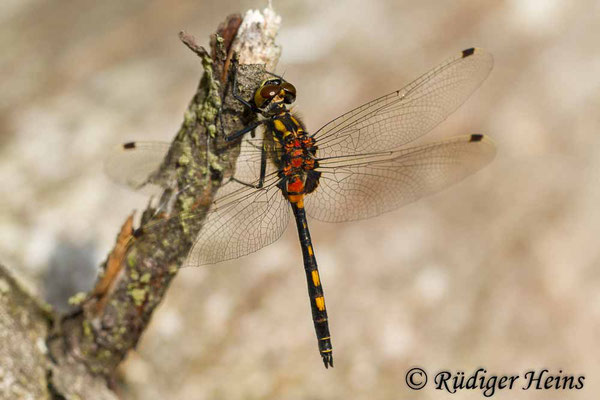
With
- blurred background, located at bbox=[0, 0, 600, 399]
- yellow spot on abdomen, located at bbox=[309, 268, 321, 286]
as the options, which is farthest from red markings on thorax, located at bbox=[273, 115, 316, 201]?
blurred background, located at bbox=[0, 0, 600, 399]

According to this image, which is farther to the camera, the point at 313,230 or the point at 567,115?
the point at 567,115

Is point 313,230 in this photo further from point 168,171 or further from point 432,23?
point 432,23

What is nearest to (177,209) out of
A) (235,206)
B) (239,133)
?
(235,206)

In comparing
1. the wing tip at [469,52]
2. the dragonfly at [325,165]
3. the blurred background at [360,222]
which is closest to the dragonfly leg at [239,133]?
the dragonfly at [325,165]

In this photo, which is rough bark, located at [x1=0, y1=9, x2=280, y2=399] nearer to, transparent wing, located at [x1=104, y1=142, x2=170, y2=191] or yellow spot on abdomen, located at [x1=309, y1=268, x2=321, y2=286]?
transparent wing, located at [x1=104, y1=142, x2=170, y2=191]

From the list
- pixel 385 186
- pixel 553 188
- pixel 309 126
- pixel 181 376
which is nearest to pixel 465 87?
pixel 385 186

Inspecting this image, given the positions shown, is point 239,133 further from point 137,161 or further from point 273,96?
point 137,161
